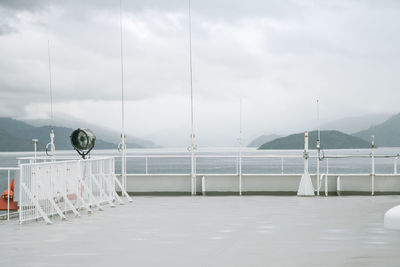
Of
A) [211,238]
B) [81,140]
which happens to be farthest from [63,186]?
[211,238]

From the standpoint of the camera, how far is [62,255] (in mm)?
7465

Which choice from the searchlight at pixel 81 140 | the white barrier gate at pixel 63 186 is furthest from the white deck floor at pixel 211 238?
the searchlight at pixel 81 140

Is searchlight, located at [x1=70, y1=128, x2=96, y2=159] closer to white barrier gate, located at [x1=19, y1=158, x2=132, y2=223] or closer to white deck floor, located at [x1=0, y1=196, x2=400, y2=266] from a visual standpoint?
white barrier gate, located at [x1=19, y1=158, x2=132, y2=223]

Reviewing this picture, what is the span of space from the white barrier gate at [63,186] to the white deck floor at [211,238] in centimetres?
42

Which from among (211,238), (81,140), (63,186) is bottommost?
(211,238)

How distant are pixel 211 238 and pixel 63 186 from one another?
4743mm

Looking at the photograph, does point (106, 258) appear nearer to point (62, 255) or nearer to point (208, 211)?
point (62, 255)

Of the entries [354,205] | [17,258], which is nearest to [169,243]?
[17,258]

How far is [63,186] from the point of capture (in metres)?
12.3

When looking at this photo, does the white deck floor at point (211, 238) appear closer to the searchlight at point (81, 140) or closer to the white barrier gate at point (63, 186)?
the white barrier gate at point (63, 186)

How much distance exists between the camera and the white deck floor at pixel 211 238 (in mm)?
7082

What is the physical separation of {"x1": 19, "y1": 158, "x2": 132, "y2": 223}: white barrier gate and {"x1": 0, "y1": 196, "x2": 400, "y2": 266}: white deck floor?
42 centimetres

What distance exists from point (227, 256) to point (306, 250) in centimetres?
115

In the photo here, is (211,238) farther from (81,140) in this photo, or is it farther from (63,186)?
(81,140)
